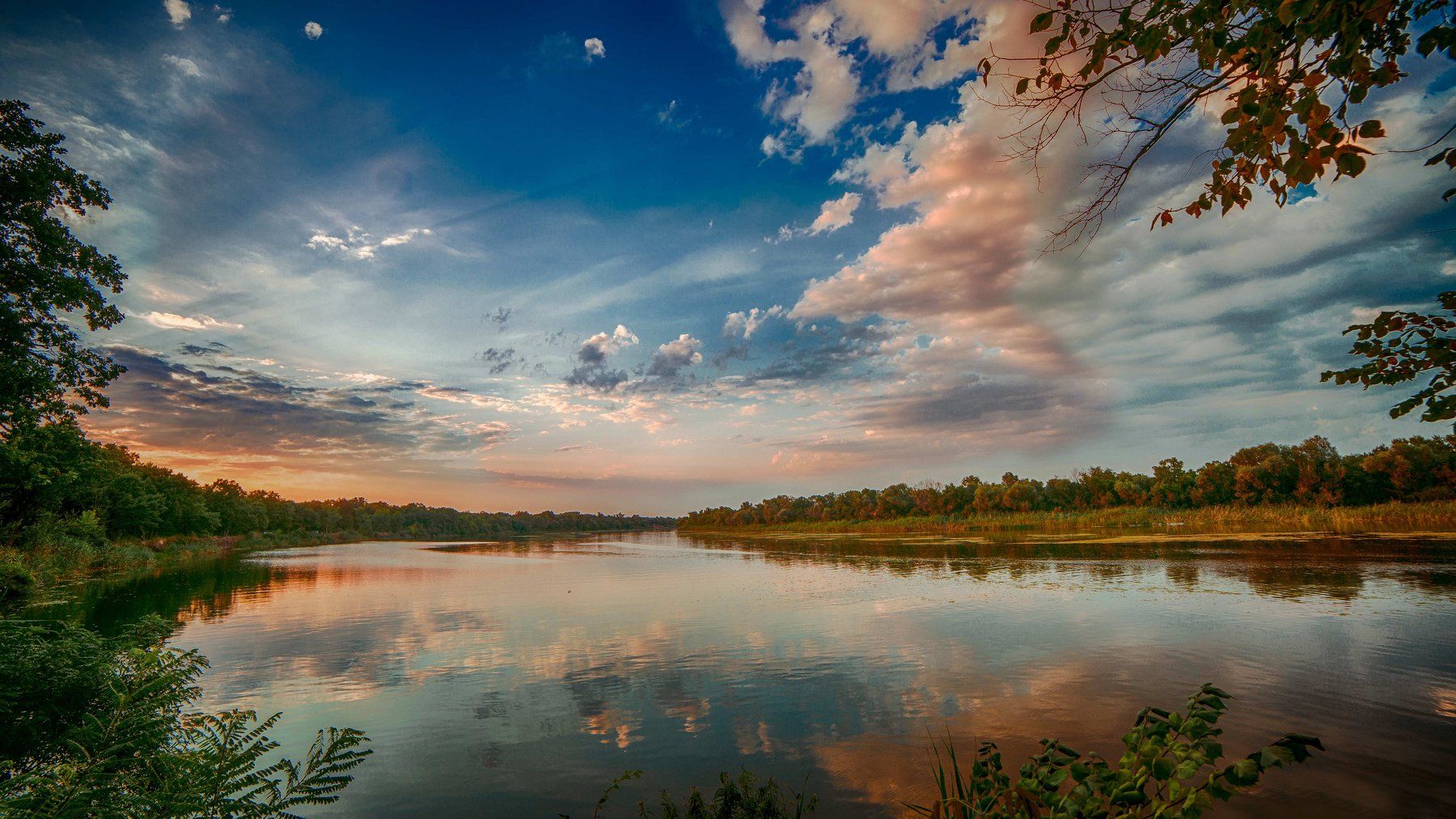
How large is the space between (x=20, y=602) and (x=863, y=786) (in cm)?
3457

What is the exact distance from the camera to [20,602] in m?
24.0

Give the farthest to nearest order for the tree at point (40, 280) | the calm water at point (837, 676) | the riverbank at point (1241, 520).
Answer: the riverbank at point (1241, 520), the tree at point (40, 280), the calm water at point (837, 676)

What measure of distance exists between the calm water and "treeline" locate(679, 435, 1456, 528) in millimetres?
52207

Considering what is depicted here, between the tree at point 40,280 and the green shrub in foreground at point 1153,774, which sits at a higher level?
the tree at point 40,280

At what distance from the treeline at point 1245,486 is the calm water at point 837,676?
52207 mm

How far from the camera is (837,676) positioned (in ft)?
44.7

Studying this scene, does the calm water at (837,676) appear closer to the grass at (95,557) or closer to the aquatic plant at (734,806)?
the aquatic plant at (734,806)

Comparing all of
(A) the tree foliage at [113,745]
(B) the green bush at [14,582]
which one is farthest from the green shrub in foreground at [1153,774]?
(B) the green bush at [14,582]

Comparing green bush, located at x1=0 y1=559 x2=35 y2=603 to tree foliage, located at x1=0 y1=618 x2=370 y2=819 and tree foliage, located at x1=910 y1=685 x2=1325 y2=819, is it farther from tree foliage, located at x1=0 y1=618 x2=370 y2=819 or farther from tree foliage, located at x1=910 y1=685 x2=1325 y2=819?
tree foliage, located at x1=910 y1=685 x2=1325 y2=819

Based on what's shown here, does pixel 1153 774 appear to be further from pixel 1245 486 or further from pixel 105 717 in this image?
pixel 1245 486

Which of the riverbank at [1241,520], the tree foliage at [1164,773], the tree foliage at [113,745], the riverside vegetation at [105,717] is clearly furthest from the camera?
the riverbank at [1241,520]

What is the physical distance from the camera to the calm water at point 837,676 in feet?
28.1

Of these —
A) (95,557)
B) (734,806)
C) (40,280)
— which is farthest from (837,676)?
(95,557)

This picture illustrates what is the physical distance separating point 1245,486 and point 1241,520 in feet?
64.0
